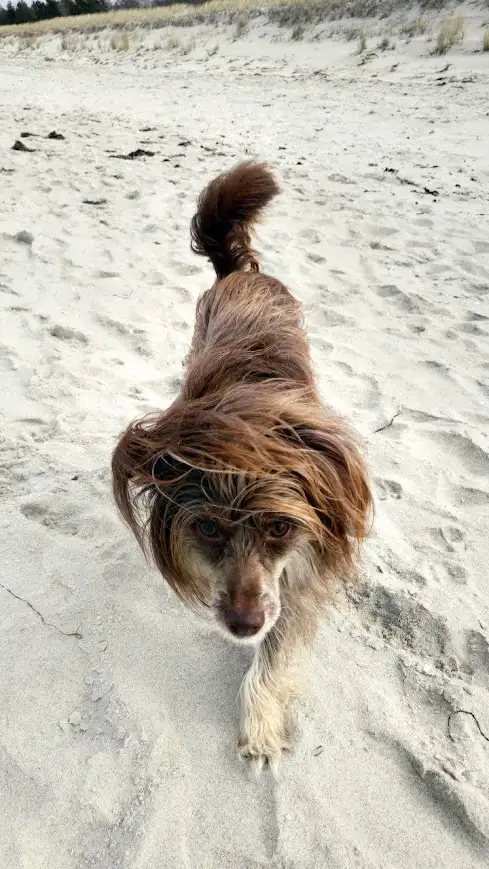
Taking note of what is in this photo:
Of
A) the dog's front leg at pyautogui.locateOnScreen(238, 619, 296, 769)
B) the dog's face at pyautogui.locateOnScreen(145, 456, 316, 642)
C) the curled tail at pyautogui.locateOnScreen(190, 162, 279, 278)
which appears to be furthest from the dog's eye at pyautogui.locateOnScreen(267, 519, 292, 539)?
the curled tail at pyautogui.locateOnScreen(190, 162, 279, 278)

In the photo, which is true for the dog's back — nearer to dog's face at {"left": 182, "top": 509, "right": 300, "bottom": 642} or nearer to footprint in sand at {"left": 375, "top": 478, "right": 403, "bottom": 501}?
dog's face at {"left": 182, "top": 509, "right": 300, "bottom": 642}

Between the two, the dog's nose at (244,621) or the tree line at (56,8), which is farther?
the tree line at (56,8)

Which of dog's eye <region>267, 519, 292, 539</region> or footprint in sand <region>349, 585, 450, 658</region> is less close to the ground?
dog's eye <region>267, 519, 292, 539</region>

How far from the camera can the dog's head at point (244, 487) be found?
159cm

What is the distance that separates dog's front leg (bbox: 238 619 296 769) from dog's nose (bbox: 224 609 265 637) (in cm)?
37

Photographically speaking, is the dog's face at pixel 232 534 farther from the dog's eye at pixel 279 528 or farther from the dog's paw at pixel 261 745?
the dog's paw at pixel 261 745

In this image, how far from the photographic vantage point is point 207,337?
2.50 meters

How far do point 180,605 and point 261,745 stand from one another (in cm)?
63

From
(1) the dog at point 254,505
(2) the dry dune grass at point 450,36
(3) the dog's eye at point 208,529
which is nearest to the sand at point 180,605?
(1) the dog at point 254,505

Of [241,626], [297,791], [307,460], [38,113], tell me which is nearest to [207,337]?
[307,460]

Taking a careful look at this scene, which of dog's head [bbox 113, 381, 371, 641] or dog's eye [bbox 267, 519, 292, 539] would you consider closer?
dog's head [bbox 113, 381, 371, 641]

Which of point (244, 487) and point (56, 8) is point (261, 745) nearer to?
point (244, 487)

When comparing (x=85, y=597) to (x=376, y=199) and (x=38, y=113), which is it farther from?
(x=38, y=113)

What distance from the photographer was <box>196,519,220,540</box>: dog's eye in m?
1.72
